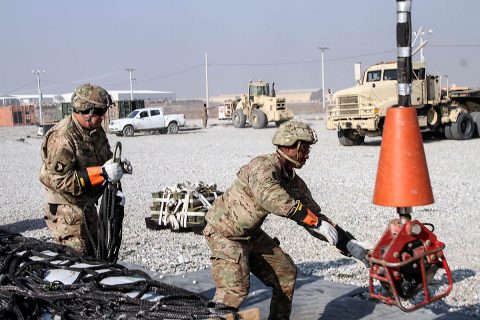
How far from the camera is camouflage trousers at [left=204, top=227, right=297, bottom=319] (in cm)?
404

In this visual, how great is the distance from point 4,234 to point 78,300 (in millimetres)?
1628

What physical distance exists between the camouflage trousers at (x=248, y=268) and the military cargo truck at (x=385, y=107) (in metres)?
15.7

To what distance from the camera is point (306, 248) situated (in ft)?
25.0

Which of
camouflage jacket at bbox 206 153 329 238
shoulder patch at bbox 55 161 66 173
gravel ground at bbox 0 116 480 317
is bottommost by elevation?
gravel ground at bbox 0 116 480 317

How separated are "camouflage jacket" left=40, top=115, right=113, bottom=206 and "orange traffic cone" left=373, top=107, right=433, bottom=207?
211 cm

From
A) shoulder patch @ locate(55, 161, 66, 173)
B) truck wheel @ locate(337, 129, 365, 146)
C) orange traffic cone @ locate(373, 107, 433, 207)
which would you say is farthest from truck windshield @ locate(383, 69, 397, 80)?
orange traffic cone @ locate(373, 107, 433, 207)

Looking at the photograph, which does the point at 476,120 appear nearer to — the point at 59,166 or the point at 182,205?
the point at 182,205

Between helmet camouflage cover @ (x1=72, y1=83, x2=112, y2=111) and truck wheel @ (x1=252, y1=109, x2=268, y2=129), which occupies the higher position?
helmet camouflage cover @ (x1=72, y1=83, x2=112, y2=111)

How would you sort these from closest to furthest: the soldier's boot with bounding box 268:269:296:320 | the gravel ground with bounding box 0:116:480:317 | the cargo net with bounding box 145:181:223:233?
the soldier's boot with bounding box 268:269:296:320
the gravel ground with bounding box 0:116:480:317
the cargo net with bounding box 145:181:223:233

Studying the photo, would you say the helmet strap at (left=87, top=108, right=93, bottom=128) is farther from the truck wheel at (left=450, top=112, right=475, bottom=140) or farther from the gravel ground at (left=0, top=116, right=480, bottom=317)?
the truck wheel at (left=450, top=112, right=475, bottom=140)

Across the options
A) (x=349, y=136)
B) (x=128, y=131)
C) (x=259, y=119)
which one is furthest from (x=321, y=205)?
(x=259, y=119)

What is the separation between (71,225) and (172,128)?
29253 millimetres

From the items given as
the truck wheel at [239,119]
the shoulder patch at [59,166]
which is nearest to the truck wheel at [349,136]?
the truck wheel at [239,119]

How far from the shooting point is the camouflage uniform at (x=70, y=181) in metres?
4.46
